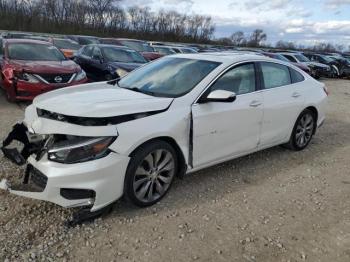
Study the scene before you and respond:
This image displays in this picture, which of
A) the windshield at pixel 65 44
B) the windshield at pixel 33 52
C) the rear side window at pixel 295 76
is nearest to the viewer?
the rear side window at pixel 295 76

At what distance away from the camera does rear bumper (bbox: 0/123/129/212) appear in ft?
11.1

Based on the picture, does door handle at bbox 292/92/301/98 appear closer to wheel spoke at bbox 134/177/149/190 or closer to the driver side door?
the driver side door

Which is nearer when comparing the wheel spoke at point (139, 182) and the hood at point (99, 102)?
the hood at point (99, 102)

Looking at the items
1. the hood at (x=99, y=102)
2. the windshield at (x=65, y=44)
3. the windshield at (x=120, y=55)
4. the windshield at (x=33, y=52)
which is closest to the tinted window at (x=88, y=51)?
the windshield at (x=120, y=55)

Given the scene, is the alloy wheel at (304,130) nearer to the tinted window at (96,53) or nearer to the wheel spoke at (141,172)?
the wheel spoke at (141,172)

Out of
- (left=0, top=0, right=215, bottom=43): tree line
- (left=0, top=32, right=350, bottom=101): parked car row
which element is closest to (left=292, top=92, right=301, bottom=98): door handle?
(left=0, top=32, right=350, bottom=101): parked car row

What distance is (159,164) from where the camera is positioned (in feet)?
13.2

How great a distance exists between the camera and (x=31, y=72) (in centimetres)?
812

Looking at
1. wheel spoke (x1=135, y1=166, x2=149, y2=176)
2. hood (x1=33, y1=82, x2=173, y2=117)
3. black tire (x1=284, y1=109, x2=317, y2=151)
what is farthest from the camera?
black tire (x1=284, y1=109, x2=317, y2=151)

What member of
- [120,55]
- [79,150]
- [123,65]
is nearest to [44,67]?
[123,65]

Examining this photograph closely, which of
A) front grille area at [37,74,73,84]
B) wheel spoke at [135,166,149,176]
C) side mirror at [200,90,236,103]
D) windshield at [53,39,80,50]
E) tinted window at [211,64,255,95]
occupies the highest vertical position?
windshield at [53,39,80,50]

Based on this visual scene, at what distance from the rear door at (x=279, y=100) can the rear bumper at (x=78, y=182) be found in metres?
2.47

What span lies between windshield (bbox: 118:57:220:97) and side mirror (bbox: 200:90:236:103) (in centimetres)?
23

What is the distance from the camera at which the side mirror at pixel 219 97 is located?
4195mm
